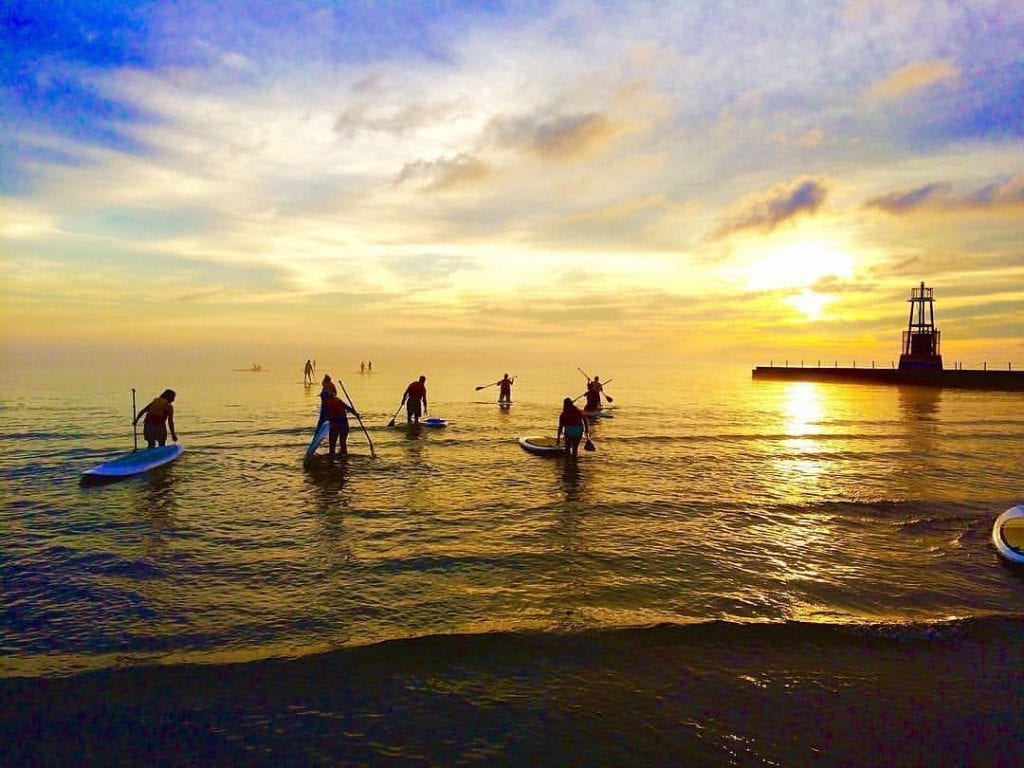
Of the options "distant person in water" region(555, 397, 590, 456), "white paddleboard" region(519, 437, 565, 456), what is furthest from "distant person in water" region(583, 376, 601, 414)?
"distant person in water" region(555, 397, 590, 456)

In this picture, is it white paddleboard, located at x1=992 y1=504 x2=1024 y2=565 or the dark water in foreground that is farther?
white paddleboard, located at x1=992 y1=504 x2=1024 y2=565

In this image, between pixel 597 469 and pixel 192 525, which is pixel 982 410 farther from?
pixel 192 525

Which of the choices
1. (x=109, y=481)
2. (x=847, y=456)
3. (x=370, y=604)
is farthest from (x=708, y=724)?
(x=847, y=456)

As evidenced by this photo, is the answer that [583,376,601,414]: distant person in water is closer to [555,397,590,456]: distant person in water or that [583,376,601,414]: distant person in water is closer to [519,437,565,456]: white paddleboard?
[519,437,565,456]: white paddleboard

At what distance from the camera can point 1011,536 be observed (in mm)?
11328

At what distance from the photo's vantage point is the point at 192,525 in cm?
1304

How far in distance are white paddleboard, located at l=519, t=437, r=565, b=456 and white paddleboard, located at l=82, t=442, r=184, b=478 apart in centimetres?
1321

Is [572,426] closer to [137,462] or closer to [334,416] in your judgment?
[334,416]

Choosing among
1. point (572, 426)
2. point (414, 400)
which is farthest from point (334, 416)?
point (414, 400)

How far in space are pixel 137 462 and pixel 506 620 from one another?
15907 millimetres

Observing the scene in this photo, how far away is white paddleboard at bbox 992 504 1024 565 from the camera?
35.3ft

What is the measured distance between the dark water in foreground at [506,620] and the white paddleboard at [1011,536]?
520 mm

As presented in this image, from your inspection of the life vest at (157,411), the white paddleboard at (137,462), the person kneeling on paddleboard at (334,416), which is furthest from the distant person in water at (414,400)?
the life vest at (157,411)

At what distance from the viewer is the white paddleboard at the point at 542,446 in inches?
888
